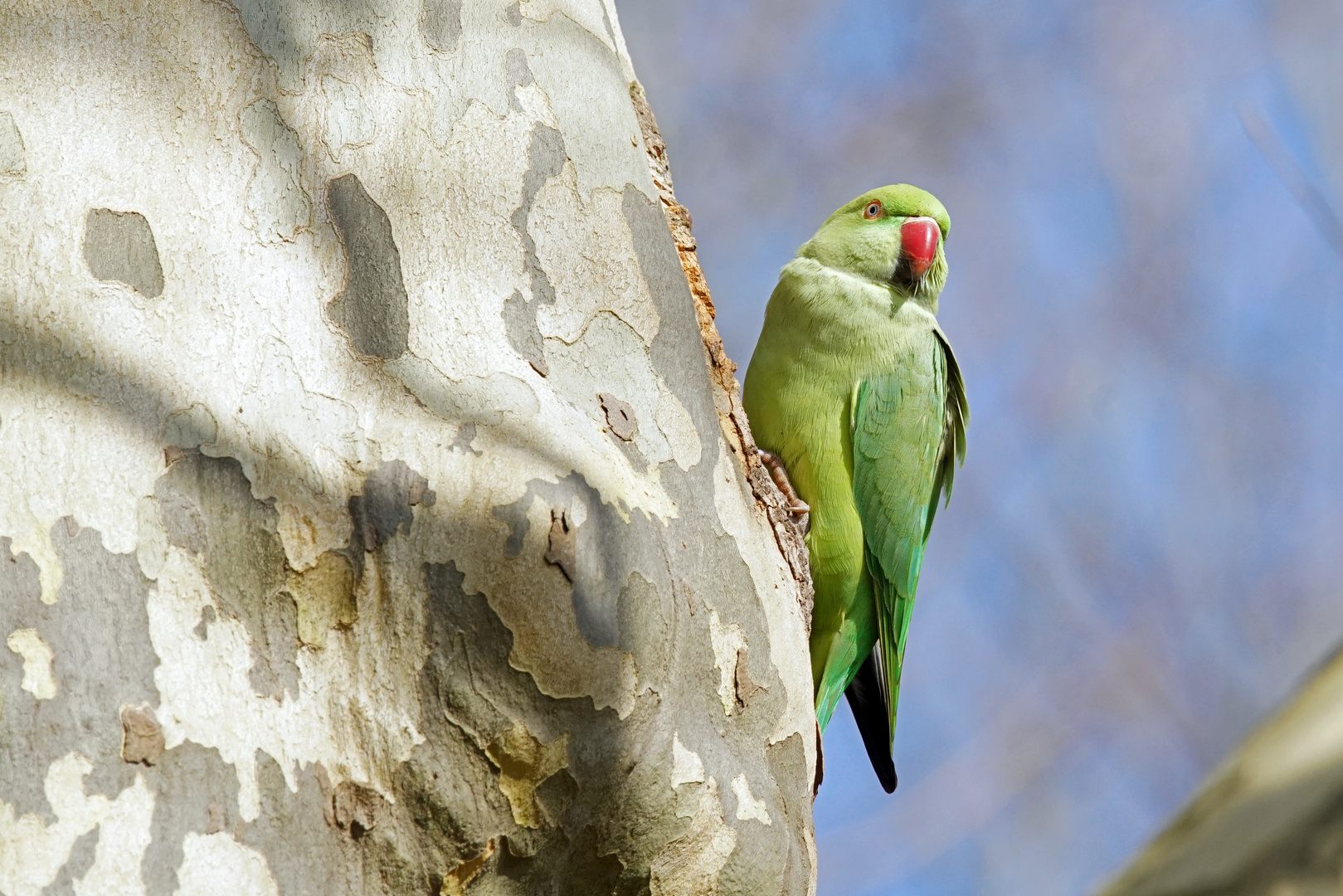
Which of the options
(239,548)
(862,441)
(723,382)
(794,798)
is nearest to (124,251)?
(239,548)

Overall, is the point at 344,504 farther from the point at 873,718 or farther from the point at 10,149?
the point at 873,718

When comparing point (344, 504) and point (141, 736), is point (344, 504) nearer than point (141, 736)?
No

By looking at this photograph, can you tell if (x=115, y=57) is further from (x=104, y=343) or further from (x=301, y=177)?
(x=104, y=343)

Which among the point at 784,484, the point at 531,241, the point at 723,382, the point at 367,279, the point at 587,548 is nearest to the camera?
the point at 587,548

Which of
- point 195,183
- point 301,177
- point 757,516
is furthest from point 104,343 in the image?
point 757,516

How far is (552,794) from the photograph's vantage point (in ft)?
5.37

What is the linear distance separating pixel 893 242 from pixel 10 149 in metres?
2.73

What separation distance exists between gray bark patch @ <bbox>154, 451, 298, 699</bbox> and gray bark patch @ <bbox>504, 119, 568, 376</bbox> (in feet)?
1.55

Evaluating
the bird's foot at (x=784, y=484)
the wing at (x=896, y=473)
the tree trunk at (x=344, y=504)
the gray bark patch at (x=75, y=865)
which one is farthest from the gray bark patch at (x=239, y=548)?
the wing at (x=896, y=473)

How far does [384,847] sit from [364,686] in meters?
0.22

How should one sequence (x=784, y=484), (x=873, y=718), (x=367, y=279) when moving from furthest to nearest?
1. (x=873, y=718)
2. (x=784, y=484)
3. (x=367, y=279)

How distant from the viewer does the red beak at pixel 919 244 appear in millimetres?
3727

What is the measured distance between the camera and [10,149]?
1611mm

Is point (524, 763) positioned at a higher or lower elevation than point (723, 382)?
lower
